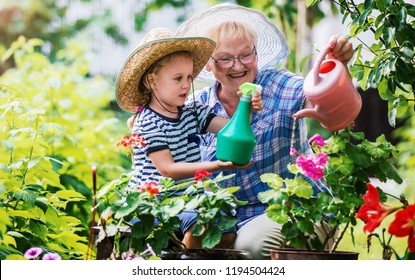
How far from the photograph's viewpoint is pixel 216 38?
117 inches

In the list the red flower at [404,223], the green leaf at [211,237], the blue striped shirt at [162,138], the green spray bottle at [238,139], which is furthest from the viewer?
the blue striped shirt at [162,138]

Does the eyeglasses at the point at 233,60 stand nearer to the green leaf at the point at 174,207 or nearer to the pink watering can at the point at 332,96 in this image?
the pink watering can at the point at 332,96

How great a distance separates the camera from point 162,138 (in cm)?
267

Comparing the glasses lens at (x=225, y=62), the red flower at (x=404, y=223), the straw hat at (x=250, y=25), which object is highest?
the straw hat at (x=250, y=25)

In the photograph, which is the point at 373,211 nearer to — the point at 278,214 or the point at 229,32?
the point at 278,214

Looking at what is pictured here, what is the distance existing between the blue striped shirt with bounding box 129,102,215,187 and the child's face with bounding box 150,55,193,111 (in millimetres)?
64

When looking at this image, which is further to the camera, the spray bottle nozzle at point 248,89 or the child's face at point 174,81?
the child's face at point 174,81

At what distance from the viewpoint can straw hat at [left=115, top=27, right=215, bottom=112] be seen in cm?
270

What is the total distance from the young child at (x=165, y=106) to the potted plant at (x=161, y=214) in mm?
149

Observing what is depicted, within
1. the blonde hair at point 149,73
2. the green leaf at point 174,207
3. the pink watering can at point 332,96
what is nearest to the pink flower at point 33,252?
the green leaf at point 174,207

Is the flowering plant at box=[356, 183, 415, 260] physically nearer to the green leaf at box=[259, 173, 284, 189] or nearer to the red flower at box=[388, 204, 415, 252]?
the red flower at box=[388, 204, 415, 252]

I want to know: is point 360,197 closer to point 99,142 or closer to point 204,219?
point 204,219

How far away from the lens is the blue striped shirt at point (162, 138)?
8.75 ft
